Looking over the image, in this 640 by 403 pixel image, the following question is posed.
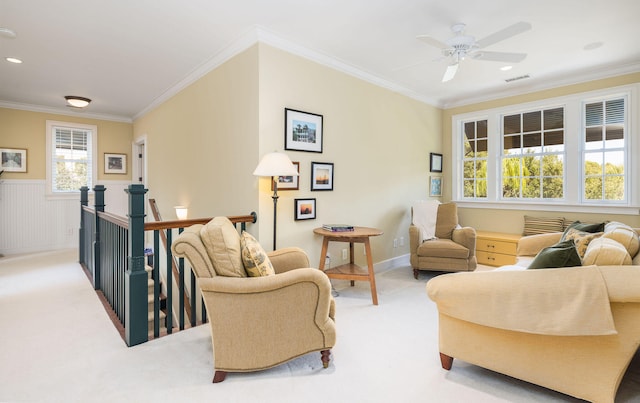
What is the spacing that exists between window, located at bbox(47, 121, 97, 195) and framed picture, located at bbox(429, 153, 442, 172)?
6.33 meters

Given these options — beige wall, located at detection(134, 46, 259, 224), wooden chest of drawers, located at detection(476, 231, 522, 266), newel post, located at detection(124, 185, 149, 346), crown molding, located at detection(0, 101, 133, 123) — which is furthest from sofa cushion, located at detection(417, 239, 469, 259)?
crown molding, located at detection(0, 101, 133, 123)

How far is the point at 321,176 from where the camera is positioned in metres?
3.63

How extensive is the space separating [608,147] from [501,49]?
214cm

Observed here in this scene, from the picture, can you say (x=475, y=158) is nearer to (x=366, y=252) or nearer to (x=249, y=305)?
(x=366, y=252)

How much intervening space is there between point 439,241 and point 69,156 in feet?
22.1

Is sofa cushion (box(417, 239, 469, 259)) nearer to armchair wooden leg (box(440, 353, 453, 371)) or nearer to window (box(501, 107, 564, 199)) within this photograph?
window (box(501, 107, 564, 199))

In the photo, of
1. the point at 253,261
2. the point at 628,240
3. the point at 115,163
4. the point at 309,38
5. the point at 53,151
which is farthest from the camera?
the point at 115,163

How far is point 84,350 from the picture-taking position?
2248 millimetres

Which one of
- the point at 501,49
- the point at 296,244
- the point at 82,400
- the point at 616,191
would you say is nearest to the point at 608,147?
the point at 616,191

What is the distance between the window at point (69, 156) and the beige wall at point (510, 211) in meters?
6.68

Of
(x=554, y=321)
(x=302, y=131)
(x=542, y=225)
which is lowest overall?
(x=554, y=321)

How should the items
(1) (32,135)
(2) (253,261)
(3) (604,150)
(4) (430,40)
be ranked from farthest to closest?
1. (1) (32,135)
2. (3) (604,150)
3. (4) (430,40)
4. (2) (253,261)

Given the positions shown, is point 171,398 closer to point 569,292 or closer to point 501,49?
point 569,292

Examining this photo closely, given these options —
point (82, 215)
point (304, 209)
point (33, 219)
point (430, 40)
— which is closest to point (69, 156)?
point (33, 219)
